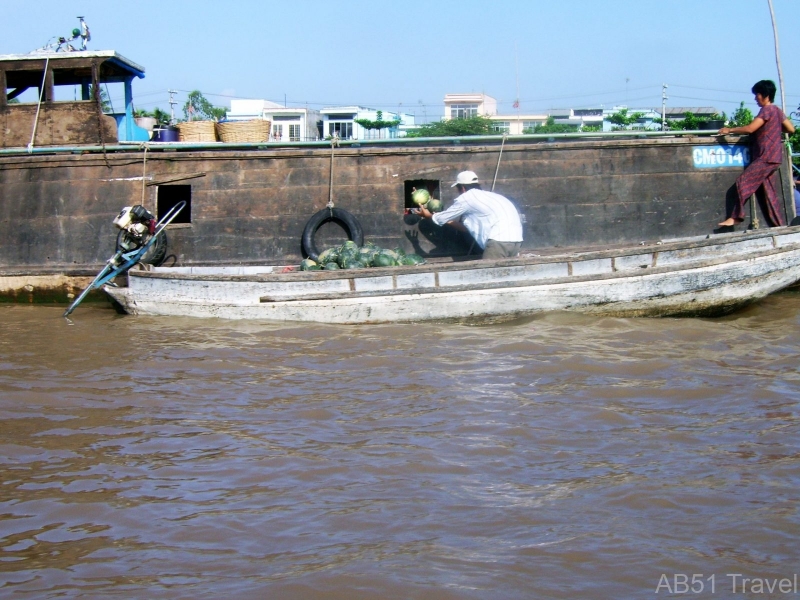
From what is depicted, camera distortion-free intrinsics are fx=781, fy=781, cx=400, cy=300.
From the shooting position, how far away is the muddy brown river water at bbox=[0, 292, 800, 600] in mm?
3139

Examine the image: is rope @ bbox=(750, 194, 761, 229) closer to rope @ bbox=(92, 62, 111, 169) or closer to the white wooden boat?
the white wooden boat

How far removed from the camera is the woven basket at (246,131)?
9312 millimetres

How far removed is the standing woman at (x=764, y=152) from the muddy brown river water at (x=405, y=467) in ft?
7.49

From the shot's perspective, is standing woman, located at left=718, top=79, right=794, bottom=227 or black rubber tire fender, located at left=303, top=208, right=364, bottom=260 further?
black rubber tire fender, located at left=303, top=208, right=364, bottom=260

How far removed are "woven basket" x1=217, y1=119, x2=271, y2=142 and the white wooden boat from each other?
2285mm

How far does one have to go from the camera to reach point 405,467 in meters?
4.14

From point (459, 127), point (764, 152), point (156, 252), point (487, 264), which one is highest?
point (459, 127)

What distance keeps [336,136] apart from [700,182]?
4150 mm

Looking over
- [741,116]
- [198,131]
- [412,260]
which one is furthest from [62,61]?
[741,116]

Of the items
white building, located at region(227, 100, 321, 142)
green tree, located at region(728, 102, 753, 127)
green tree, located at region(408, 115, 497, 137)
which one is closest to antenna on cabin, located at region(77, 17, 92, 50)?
green tree, located at region(728, 102, 753, 127)

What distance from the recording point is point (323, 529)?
3494mm

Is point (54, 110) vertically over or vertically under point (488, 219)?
over

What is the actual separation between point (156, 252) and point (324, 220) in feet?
6.29

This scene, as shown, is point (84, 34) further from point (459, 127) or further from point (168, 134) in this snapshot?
point (459, 127)
